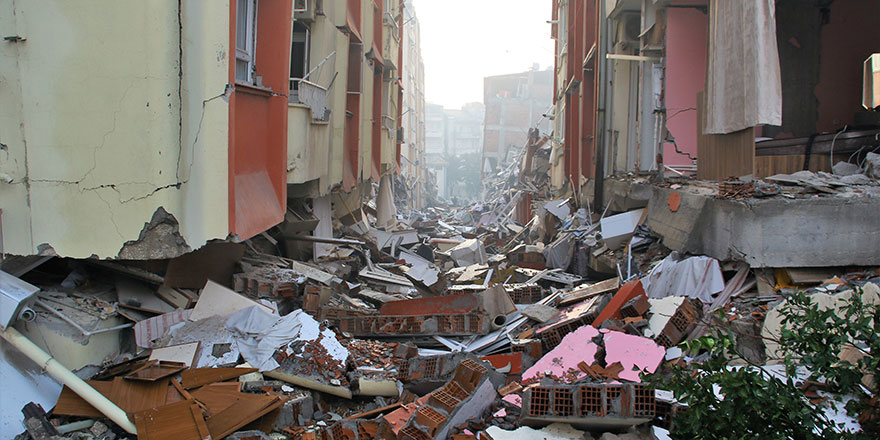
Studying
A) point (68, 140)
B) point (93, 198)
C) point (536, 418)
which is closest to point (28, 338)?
point (93, 198)

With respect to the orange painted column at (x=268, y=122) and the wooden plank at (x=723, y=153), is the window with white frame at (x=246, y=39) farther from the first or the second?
the wooden plank at (x=723, y=153)

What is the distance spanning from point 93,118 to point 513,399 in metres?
4.24

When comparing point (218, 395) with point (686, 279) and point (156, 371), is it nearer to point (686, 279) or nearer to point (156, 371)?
point (156, 371)

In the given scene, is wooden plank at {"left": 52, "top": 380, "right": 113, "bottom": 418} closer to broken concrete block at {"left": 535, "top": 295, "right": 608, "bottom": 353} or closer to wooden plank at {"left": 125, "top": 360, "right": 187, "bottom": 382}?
wooden plank at {"left": 125, "top": 360, "right": 187, "bottom": 382}

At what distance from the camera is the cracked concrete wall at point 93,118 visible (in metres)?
5.18

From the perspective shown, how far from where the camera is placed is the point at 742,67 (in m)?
7.39

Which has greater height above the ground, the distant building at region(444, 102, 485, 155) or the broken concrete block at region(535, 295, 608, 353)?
the distant building at region(444, 102, 485, 155)

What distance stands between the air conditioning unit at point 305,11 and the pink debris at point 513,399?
6372 mm

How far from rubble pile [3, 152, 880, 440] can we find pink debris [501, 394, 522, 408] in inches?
1.4

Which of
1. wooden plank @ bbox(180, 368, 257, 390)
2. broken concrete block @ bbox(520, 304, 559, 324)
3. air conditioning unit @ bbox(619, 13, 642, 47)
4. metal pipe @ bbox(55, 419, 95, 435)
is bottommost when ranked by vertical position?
metal pipe @ bbox(55, 419, 95, 435)

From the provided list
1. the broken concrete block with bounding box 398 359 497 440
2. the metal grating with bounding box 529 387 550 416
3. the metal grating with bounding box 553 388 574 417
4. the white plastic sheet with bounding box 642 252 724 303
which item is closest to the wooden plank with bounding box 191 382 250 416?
the broken concrete block with bounding box 398 359 497 440

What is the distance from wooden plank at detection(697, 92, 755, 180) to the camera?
741 cm

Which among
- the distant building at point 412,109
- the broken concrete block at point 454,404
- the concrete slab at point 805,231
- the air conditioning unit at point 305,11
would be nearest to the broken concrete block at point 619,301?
the concrete slab at point 805,231

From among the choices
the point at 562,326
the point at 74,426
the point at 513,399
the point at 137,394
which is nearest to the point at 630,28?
the point at 562,326
